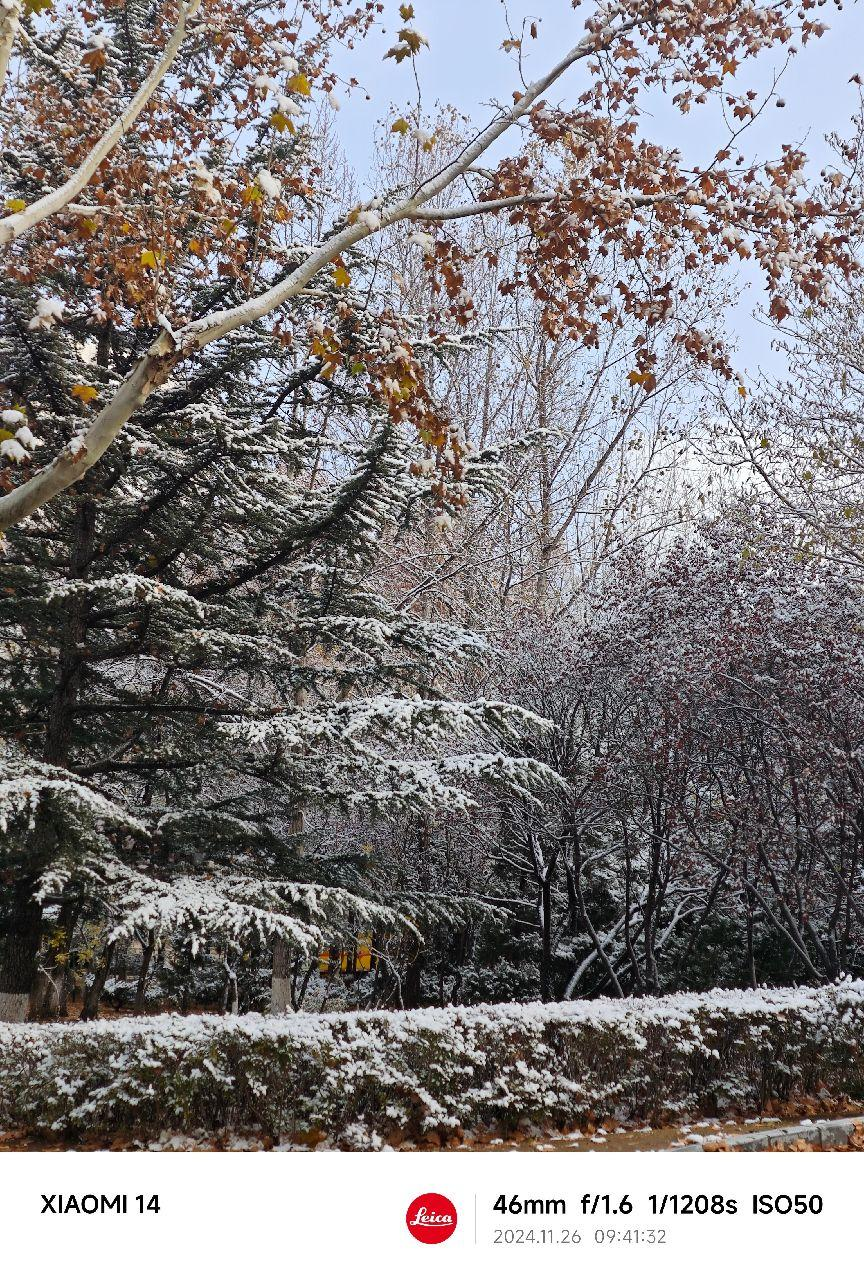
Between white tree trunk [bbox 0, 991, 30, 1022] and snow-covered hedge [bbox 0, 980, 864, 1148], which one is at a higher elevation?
white tree trunk [bbox 0, 991, 30, 1022]

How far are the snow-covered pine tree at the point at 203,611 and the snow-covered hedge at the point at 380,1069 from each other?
1.50 m

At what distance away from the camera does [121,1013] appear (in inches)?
602

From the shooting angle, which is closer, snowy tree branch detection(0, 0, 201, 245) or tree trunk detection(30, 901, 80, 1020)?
snowy tree branch detection(0, 0, 201, 245)

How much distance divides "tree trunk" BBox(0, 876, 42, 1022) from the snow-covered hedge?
2.16m

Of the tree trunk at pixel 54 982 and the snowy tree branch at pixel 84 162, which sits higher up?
the snowy tree branch at pixel 84 162
